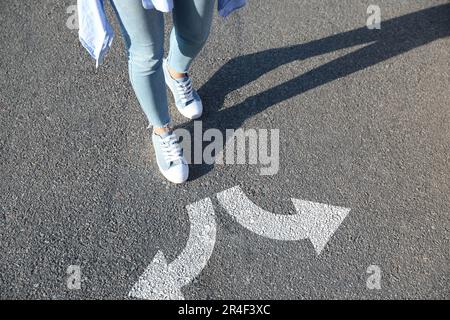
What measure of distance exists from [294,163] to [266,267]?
70 centimetres

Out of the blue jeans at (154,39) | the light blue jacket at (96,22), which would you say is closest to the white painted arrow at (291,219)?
the blue jeans at (154,39)

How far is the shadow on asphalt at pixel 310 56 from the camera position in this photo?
125 inches

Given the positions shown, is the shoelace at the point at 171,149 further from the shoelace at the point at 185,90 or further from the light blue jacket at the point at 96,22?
the light blue jacket at the point at 96,22

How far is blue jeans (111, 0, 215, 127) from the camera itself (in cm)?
205

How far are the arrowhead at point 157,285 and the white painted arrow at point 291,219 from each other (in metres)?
0.49

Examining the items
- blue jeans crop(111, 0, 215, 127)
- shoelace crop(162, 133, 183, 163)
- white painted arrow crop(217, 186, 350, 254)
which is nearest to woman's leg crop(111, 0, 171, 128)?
blue jeans crop(111, 0, 215, 127)

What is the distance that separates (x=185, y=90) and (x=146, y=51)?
0.82m

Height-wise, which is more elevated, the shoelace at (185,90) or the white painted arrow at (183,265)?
the shoelace at (185,90)

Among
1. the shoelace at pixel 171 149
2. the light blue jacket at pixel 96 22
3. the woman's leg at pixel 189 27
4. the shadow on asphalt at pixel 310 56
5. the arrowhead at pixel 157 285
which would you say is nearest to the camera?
the light blue jacket at pixel 96 22

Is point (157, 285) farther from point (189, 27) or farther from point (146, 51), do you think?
point (189, 27)

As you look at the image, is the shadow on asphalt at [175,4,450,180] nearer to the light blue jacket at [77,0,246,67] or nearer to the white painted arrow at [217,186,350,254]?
the white painted arrow at [217,186,350,254]

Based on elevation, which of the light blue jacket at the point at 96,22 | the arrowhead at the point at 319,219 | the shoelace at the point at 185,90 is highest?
the light blue jacket at the point at 96,22

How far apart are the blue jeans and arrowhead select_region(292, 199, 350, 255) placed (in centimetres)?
93
